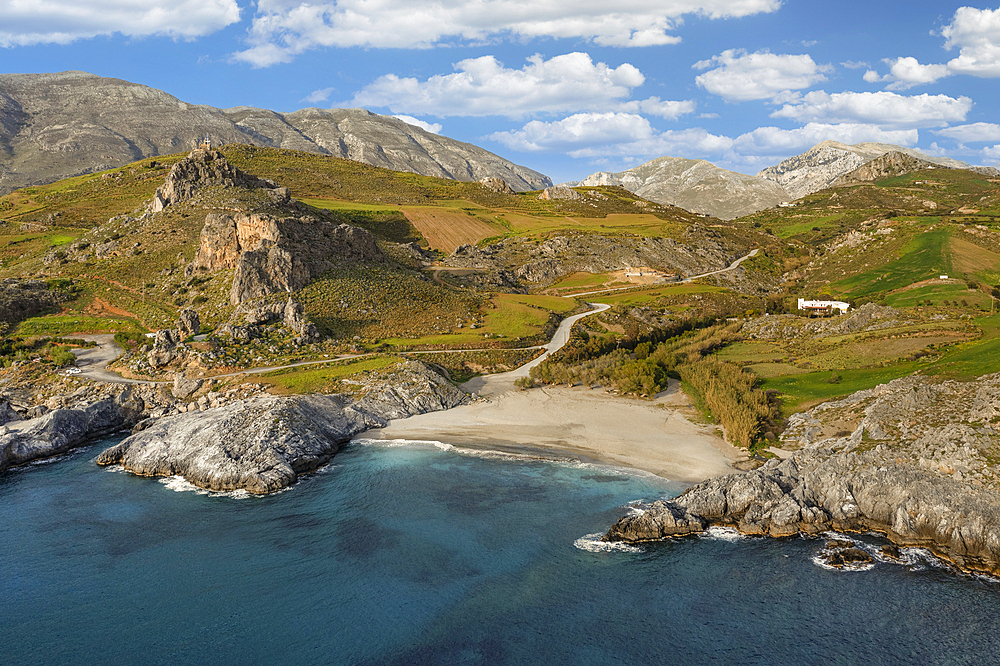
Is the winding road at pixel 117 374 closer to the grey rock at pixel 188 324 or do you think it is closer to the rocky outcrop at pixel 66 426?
the rocky outcrop at pixel 66 426

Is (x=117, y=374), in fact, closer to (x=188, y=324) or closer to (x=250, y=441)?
(x=188, y=324)

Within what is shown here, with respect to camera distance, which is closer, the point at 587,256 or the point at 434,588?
the point at 434,588

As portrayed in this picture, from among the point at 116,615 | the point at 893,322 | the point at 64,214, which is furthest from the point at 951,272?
the point at 64,214

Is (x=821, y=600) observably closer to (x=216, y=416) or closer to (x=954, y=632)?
(x=954, y=632)

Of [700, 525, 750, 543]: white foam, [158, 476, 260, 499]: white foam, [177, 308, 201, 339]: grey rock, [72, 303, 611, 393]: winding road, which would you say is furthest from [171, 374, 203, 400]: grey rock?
[700, 525, 750, 543]: white foam

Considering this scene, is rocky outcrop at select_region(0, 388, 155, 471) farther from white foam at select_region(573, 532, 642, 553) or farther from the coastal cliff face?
the coastal cliff face

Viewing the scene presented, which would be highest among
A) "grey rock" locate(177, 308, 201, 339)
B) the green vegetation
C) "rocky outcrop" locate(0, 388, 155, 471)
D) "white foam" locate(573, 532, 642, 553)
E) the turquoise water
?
"grey rock" locate(177, 308, 201, 339)

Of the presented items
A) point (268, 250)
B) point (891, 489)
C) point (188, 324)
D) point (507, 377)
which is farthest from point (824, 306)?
point (188, 324)
